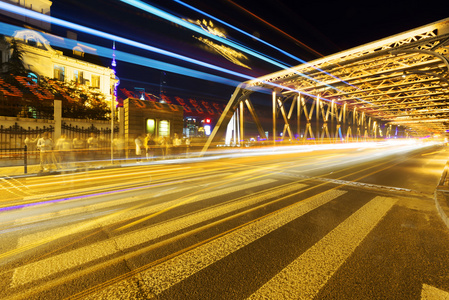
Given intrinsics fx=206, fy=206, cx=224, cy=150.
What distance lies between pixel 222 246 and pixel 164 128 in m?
21.4

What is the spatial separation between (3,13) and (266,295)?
4475 cm

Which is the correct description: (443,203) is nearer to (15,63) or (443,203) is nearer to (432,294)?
(432,294)

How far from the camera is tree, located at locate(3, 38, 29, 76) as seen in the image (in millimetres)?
23250

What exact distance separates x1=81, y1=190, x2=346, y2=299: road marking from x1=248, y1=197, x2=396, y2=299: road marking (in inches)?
Result: 30.3

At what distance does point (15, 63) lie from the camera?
23.7 meters

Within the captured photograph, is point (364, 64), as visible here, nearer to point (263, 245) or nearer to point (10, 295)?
point (263, 245)

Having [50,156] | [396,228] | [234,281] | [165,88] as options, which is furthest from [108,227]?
[165,88]

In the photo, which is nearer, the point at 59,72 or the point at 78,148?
the point at 78,148

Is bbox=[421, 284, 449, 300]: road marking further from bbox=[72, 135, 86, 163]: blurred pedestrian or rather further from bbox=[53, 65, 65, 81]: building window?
bbox=[53, 65, 65, 81]: building window

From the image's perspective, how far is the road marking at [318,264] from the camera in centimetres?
212

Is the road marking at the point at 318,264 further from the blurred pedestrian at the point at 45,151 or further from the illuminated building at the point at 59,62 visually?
the illuminated building at the point at 59,62

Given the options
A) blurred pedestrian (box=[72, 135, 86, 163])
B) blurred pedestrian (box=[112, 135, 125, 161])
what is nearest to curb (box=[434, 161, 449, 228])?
blurred pedestrian (box=[112, 135, 125, 161])

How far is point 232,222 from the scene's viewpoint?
13.0 feet

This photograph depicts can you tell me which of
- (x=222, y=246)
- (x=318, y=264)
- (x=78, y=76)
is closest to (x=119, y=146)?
(x=222, y=246)
